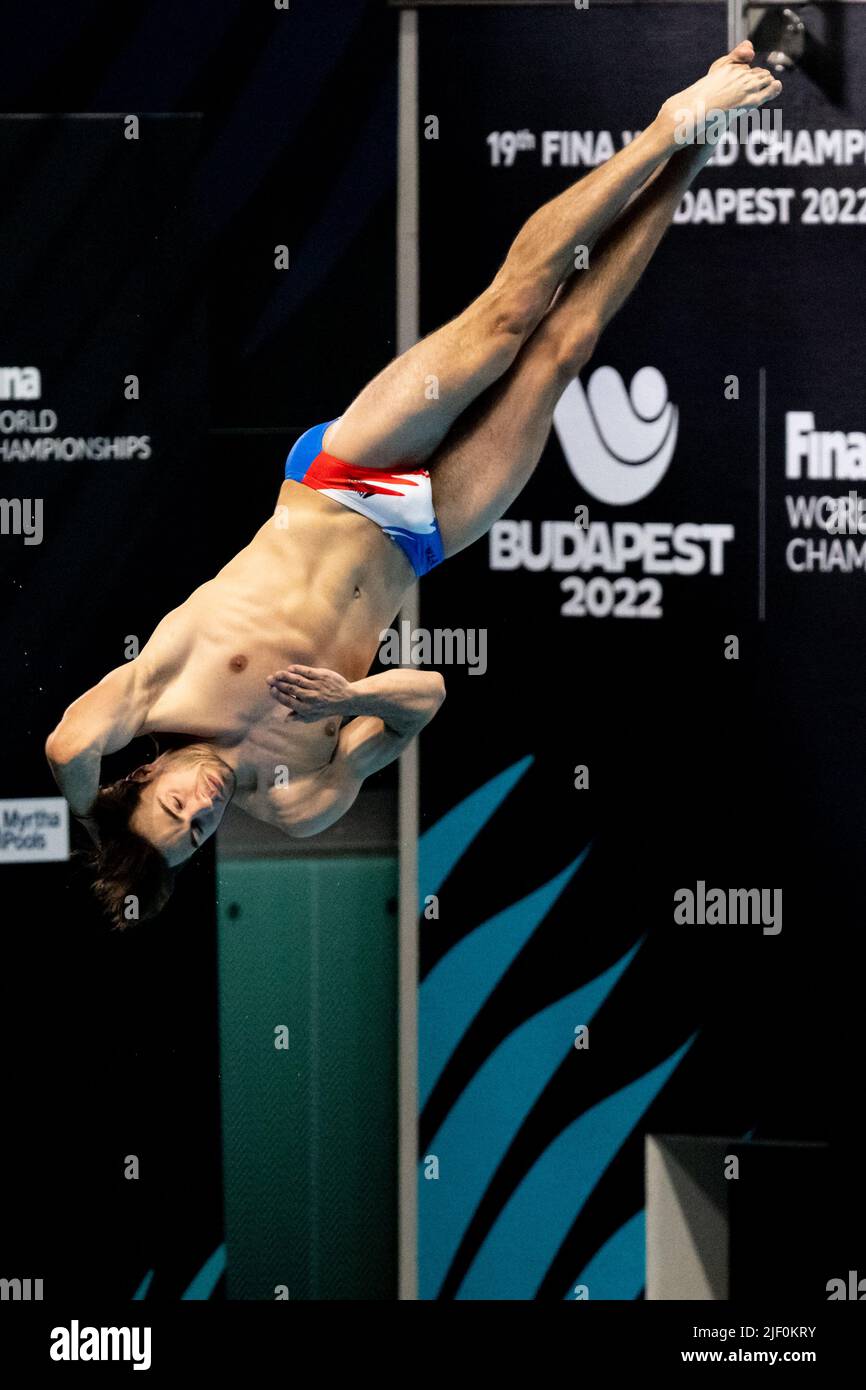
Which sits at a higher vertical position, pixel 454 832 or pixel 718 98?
pixel 718 98

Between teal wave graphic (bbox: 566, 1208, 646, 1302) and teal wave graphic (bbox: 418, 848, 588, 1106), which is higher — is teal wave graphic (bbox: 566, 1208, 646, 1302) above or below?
below

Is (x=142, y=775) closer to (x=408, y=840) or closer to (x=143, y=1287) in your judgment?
(x=408, y=840)

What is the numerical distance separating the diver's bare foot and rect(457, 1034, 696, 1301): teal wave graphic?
2.97m

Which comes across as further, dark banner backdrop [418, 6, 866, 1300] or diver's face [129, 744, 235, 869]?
dark banner backdrop [418, 6, 866, 1300]

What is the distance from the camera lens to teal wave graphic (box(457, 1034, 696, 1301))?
6.29 metres

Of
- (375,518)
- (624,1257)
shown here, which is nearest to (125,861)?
(375,518)

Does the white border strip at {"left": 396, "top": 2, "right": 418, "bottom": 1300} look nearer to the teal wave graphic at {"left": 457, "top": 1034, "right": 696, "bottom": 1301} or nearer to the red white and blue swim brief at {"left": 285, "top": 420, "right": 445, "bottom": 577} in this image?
the teal wave graphic at {"left": 457, "top": 1034, "right": 696, "bottom": 1301}

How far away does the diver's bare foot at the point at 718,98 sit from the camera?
4477mm

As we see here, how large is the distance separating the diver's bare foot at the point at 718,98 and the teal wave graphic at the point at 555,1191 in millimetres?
2974

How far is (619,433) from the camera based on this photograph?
6273 mm

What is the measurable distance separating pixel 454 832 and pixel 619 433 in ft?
4.48

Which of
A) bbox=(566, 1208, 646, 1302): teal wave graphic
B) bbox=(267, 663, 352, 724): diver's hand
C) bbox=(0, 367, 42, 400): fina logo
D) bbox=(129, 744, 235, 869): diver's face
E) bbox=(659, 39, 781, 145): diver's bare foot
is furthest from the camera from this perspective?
bbox=(566, 1208, 646, 1302): teal wave graphic

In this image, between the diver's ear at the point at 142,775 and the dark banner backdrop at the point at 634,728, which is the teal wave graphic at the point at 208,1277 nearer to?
the dark banner backdrop at the point at 634,728

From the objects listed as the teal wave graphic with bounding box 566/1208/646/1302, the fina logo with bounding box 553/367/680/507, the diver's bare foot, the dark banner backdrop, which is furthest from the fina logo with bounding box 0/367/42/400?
the teal wave graphic with bounding box 566/1208/646/1302
